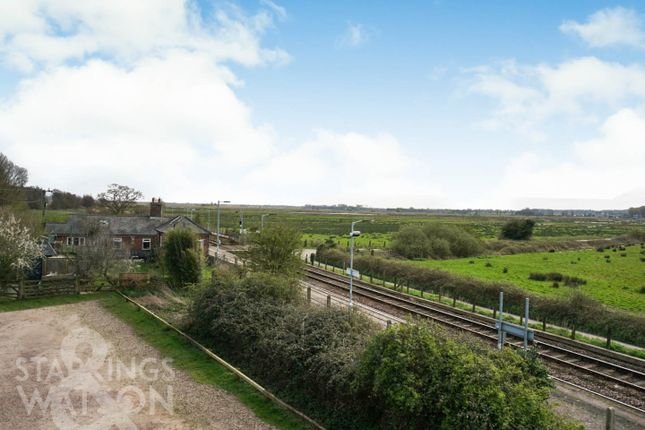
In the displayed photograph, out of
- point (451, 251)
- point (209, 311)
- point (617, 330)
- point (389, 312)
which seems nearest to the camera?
point (209, 311)

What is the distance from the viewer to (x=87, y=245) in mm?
31922

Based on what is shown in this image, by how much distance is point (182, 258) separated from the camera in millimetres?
32031

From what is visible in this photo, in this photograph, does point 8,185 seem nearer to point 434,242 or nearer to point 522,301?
point 434,242

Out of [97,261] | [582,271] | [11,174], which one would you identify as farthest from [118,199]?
[582,271]

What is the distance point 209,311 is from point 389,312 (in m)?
12.5

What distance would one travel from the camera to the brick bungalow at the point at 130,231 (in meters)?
47.6

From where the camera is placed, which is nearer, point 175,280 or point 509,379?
point 509,379

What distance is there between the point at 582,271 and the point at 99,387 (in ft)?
152

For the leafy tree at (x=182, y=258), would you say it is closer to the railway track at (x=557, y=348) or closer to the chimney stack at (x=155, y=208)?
the railway track at (x=557, y=348)

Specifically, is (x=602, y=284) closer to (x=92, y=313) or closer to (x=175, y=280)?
(x=175, y=280)

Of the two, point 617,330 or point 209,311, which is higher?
point 209,311

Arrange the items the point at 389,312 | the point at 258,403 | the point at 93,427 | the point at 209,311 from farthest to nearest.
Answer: the point at 389,312, the point at 209,311, the point at 258,403, the point at 93,427

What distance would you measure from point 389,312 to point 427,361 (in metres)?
17.4

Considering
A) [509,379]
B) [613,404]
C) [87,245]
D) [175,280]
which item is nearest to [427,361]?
[509,379]
